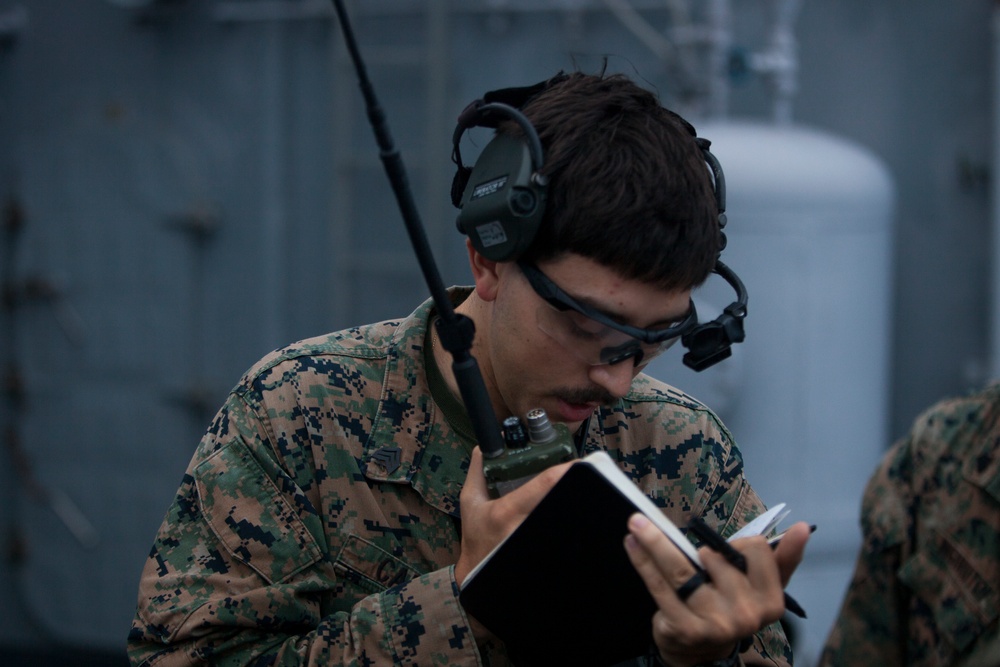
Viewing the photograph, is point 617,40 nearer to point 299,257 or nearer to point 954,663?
point 299,257

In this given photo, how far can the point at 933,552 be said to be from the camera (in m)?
2.22

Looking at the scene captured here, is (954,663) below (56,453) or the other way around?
the other way around

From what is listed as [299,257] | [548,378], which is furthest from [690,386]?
[548,378]

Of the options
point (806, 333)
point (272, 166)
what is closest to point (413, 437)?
point (806, 333)

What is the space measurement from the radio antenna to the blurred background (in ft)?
6.94

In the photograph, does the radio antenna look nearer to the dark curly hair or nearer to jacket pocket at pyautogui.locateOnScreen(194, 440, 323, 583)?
the dark curly hair

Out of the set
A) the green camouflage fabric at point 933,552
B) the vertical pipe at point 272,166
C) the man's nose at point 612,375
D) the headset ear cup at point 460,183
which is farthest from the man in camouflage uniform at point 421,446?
the vertical pipe at point 272,166

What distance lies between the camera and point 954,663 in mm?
2160

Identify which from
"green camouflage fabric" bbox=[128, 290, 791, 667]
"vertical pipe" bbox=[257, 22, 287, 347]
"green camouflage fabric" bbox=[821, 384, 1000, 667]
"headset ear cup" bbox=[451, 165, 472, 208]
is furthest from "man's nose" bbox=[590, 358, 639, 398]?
"vertical pipe" bbox=[257, 22, 287, 347]

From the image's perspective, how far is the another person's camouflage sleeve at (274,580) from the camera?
1.31m

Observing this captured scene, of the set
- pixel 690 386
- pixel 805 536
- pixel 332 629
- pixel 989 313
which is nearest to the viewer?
pixel 805 536

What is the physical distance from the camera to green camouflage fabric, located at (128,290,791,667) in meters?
1.32

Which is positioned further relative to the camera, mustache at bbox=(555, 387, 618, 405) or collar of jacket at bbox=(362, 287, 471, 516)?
collar of jacket at bbox=(362, 287, 471, 516)

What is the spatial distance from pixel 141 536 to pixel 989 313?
327 centimetres
